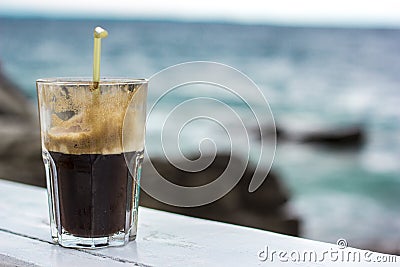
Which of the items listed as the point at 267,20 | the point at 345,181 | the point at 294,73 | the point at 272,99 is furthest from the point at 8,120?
the point at 267,20

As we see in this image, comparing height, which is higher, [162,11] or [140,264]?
[162,11]

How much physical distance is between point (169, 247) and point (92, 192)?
10 cm

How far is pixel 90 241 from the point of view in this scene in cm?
74

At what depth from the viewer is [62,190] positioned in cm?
75

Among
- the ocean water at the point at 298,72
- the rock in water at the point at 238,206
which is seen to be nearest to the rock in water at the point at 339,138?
the ocean water at the point at 298,72

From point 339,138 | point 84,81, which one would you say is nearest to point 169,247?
point 84,81

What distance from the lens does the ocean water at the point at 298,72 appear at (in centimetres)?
625

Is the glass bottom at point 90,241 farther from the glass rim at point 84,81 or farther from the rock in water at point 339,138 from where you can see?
the rock in water at point 339,138

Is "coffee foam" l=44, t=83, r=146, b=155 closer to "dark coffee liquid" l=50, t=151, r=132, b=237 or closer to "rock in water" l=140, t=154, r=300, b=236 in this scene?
"dark coffee liquid" l=50, t=151, r=132, b=237

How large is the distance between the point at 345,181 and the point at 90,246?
5.90 m

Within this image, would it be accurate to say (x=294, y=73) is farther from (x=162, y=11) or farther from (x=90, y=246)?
(x=90, y=246)

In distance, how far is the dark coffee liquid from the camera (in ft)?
2.37

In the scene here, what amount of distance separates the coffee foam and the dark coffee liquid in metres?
0.01

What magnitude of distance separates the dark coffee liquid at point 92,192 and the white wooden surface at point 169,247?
0.09ft
